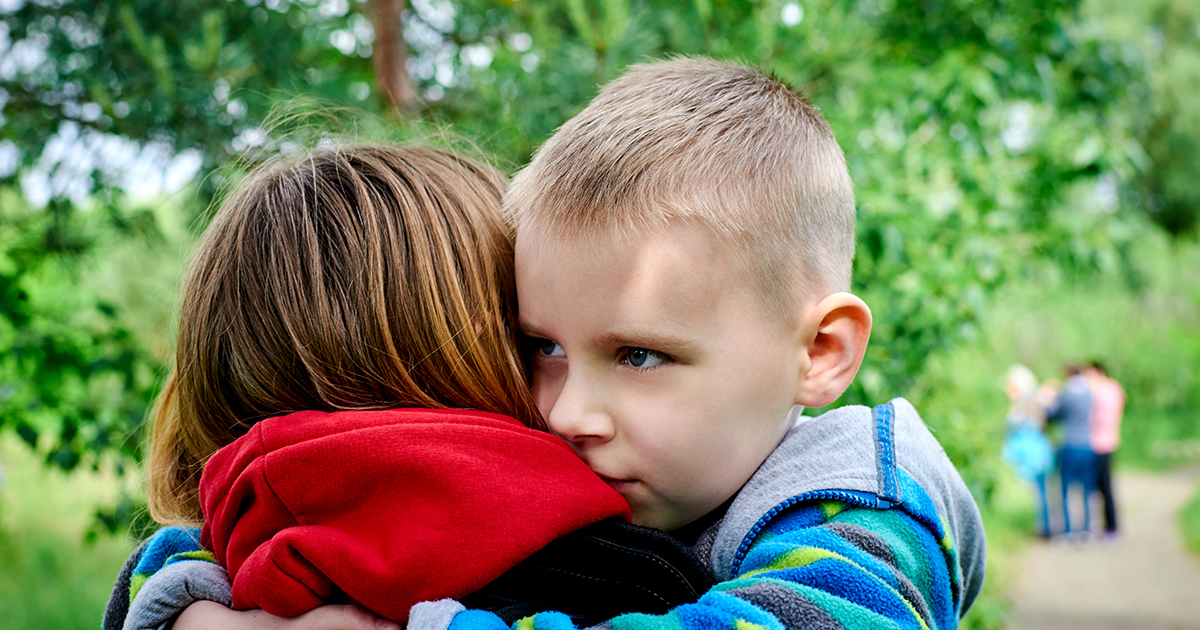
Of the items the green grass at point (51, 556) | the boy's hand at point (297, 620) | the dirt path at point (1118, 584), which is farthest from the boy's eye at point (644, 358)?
the dirt path at point (1118, 584)

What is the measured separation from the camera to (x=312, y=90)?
2.64 meters

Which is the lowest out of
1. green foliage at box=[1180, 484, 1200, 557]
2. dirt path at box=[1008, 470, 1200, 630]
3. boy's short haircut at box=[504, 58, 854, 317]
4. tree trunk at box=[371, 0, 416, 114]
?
green foliage at box=[1180, 484, 1200, 557]

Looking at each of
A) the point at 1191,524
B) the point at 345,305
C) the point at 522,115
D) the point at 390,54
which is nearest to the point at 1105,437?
the point at 1191,524

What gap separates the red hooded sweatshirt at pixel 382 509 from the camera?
0.98 metres

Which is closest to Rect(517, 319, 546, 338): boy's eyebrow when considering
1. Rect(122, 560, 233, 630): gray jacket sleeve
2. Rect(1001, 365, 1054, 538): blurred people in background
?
Rect(122, 560, 233, 630): gray jacket sleeve

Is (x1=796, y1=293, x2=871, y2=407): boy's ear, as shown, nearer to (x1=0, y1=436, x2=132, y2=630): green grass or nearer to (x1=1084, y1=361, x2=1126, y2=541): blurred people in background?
(x1=0, y1=436, x2=132, y2=630): green grass

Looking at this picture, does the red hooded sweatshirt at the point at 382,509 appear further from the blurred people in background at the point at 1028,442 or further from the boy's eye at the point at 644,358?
the blurred people in background at the point at 1028,442

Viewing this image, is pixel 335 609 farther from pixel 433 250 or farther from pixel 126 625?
pixel 433 250

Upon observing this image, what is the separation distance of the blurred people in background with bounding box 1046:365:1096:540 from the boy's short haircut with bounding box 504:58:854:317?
8799 mm

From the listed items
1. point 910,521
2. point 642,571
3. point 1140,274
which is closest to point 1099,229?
point 910,521

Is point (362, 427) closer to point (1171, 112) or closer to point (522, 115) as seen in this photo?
point (522, 115)

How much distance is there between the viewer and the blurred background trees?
2.43 m

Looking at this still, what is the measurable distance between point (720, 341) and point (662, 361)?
80 millimetres

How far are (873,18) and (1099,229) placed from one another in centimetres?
110
